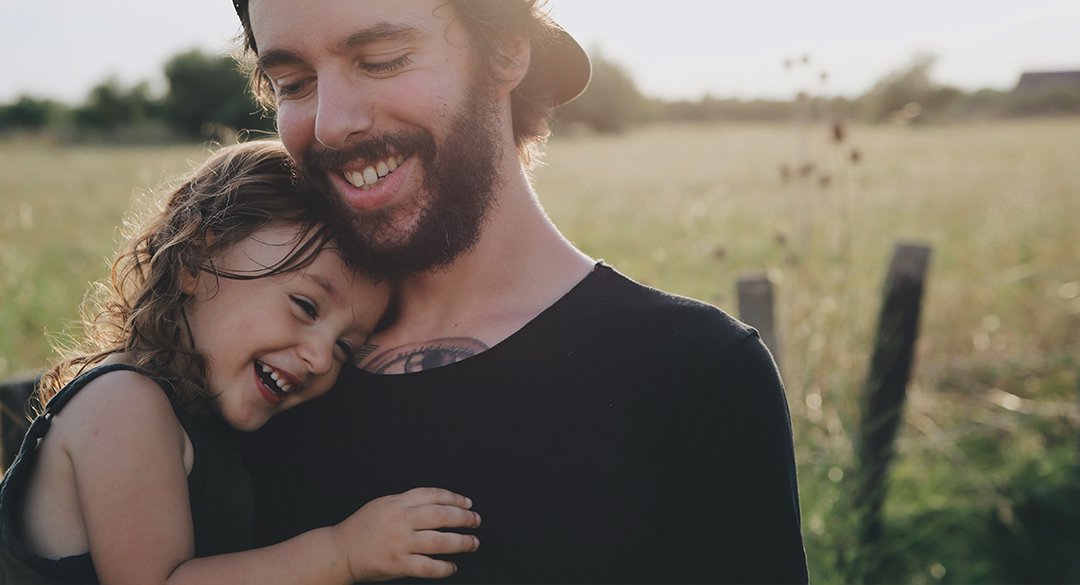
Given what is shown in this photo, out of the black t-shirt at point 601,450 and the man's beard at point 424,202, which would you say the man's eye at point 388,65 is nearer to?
the man's beard at point 424,202

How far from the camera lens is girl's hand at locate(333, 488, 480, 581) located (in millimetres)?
1465

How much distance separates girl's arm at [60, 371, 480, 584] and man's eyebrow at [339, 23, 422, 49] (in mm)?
749

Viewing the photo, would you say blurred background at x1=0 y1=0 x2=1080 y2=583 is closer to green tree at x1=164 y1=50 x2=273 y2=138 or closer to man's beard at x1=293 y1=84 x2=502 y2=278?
man's beard at x1=293 y1=84 x2=502 y2=278

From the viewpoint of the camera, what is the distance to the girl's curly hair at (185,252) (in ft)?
5.98

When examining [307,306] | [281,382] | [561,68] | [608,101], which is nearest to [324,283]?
[307,306]

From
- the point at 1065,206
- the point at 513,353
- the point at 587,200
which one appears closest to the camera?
the point at 513,353

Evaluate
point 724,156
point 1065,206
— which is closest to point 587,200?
point 1065,206

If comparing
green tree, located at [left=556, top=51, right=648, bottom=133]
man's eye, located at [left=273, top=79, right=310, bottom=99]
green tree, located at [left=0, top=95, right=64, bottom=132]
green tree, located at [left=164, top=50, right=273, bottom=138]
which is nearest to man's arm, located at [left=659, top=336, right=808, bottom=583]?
man's eye, located at [left=273, top=79, right=310, bottom=99]

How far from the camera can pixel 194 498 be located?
1.67 meters

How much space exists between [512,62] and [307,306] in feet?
2.24

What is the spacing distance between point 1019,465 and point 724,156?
18.4 meters

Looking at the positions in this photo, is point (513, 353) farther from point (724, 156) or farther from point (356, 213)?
point (724, 156)

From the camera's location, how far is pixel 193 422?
1.75 metres

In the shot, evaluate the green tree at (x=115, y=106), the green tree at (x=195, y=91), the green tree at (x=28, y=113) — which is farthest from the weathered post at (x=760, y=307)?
the green tree at (x=28, y=113)
